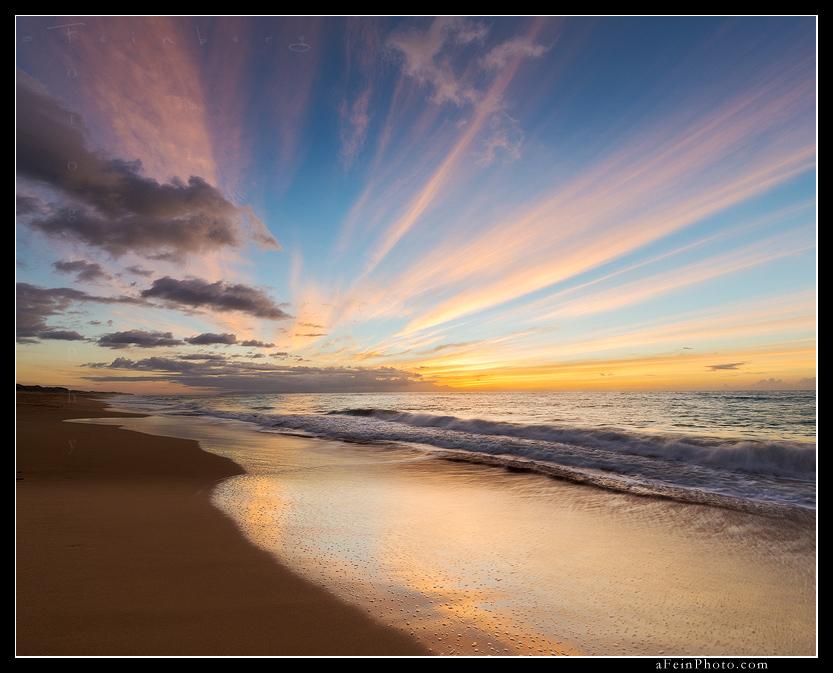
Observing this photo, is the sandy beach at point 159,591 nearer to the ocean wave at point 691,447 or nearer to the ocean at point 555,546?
the ocean at point 555,546

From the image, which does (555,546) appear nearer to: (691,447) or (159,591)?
(159,591)

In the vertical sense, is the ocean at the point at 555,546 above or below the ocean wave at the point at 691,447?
above

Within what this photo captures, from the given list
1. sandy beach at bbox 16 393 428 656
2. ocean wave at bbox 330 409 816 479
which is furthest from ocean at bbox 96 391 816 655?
sandy beach at bbox 16 393 428 656

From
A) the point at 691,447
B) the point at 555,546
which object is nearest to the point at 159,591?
the point at 555,546

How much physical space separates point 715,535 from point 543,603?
3821mm

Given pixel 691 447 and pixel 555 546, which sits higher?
pixel 555 546

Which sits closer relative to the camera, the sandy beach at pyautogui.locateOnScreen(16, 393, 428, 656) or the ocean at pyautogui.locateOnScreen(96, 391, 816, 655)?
the sandy beach at pyautogui.locateOnScreen(16, 393, 428, 656)

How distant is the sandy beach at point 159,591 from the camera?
8.86ft

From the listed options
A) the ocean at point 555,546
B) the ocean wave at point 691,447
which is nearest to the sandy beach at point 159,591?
the ocean at point 555,546

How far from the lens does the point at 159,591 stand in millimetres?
3266

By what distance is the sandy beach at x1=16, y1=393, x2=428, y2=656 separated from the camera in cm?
270

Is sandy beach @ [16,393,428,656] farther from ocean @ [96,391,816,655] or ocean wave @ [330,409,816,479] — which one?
ocean wave @ [330,409,816,479]

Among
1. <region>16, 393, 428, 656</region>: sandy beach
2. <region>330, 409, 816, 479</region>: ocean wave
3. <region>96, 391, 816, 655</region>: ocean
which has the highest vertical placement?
<region>16, 393, 428, 656</region>: sandy beach
